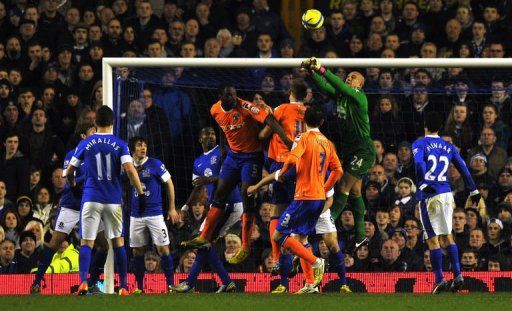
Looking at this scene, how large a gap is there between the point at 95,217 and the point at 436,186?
3496 millimetres

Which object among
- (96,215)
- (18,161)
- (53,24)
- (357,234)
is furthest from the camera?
(53,24)

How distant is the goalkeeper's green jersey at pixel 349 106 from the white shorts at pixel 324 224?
0.75m

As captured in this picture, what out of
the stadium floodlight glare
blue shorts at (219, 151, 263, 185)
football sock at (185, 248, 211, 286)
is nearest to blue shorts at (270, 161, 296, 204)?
blue shorts at (219, 151, 263, 185)

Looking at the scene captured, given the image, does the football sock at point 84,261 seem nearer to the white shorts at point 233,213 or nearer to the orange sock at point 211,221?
the orange sock at point 211,221

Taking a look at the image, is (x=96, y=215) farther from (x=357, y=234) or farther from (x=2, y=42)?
(x=2, y=42)

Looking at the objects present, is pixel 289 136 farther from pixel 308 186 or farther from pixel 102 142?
pixel 102 142

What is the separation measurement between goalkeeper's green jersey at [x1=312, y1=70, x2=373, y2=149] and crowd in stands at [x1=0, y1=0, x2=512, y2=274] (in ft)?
4.08

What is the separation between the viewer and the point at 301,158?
14.9 metres

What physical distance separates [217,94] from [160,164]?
1.82 m

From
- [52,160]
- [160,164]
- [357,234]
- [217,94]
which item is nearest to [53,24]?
[52,160]

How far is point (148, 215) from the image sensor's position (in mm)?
16438

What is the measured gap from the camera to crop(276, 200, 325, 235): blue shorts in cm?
1492

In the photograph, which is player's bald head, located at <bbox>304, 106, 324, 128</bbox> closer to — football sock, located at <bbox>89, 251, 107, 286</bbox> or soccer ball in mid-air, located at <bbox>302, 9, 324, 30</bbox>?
soccer ball in mid-air, located at <bbox>302, 9, 324, 30</bbox>

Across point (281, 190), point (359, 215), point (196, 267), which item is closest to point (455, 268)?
point (359, 215)
